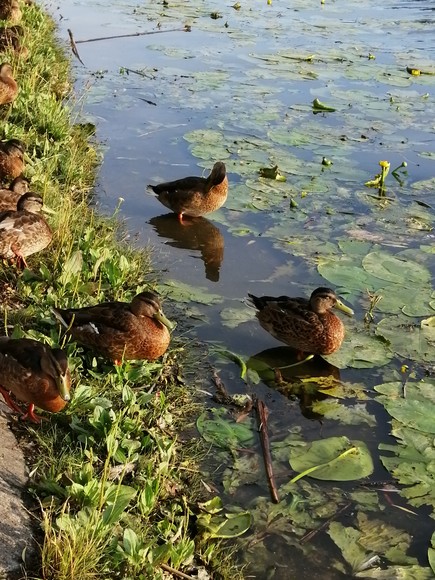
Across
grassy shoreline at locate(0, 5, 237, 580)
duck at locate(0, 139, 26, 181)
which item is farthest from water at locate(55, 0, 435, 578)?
duck at locate(0, 139, 26, 181)

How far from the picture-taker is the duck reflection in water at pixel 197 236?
7176 mm

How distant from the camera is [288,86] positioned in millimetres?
12422

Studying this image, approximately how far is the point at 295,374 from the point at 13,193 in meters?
2.92

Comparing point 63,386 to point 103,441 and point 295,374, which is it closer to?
point 103,441

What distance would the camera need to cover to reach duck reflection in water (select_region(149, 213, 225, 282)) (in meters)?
7.18

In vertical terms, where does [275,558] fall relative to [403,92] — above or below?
below

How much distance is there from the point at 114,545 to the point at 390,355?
2.88 metres

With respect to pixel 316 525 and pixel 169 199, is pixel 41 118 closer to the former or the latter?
pixel 169 199

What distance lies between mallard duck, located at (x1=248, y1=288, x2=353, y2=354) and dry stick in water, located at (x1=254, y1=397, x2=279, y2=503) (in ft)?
2.61

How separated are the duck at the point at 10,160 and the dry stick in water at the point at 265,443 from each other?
3528 mm

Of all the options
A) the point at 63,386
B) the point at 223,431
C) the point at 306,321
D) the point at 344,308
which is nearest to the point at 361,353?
the point at 344,308

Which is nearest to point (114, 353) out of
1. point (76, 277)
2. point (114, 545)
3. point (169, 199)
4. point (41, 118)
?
point (76, 277)

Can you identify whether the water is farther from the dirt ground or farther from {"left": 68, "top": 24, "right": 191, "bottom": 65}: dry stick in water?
the dirt ground

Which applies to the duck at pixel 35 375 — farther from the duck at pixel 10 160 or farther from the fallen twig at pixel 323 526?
the duck at pixel 10 160
